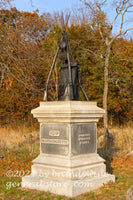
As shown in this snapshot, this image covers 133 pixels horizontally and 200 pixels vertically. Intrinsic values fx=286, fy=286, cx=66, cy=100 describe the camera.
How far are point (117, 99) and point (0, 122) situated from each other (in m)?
7.83

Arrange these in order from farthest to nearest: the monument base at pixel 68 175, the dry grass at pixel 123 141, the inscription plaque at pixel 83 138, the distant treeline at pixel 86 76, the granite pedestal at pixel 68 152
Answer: the distant treeline at pixel 86 76 < the dry grass at pixel 123 141 < the inscription plaque at pixel 83 138 < the granite pedestal at pixel 68 152 < the monument base at pixel 68 175

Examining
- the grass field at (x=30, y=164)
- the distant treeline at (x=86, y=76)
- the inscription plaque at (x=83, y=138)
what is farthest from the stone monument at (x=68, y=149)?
the distant treeline at (x=86, y=76)

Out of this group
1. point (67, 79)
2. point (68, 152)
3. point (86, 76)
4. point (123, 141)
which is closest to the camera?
point (68, 152)

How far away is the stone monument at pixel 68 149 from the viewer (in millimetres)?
5488

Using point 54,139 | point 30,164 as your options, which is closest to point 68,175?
point 54,139

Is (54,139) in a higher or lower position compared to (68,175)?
higher

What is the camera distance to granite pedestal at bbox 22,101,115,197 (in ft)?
18.0

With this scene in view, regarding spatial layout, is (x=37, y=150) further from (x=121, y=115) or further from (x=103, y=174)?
(x=121, y=115)

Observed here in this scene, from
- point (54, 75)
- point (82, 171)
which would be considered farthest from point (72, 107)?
point (54, 75)

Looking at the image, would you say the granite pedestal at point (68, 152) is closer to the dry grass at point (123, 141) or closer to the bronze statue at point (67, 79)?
the bronze statue at point (67, 79)

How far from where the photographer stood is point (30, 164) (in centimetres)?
841

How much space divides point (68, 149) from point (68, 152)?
0.06 metres

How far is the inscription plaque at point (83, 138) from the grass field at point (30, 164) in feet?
2.72

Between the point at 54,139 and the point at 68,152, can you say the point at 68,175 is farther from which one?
the point at 54,139
